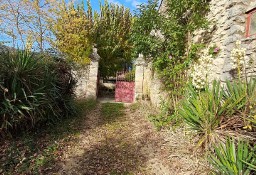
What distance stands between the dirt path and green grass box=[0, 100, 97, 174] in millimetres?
233

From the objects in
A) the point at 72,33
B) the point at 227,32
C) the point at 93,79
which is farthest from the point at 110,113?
the point at 72,33

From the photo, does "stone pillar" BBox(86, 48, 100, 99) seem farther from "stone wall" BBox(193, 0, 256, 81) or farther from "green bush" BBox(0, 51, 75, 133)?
"stone wall" BBox(193, 0, 256, 81)

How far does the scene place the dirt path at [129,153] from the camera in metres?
3.35

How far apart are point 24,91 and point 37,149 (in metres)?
1.27

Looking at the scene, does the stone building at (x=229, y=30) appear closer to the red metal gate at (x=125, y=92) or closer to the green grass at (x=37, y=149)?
the green grass at (x=37, y=149)

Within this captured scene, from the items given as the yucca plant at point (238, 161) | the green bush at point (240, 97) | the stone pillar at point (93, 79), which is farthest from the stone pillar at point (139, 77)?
the yucca plant at point (238, 161)

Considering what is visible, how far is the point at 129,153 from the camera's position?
3.98 meters

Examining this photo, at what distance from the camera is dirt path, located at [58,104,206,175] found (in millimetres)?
3350

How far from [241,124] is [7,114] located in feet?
14.4

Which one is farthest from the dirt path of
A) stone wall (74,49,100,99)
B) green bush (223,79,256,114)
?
stone wall (74,49,100,99)

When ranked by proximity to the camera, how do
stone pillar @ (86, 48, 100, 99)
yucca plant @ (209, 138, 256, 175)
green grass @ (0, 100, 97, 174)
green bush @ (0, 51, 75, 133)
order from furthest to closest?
1. stone pillar @ (86, 48, 100, 99)
2. green bush @ (0, 51, 75, 133)
3. green grass @ (0, 100, 97, 174)
4. yucca plant @ (209, 138, 256, 175)

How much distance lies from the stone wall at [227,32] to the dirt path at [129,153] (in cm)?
177

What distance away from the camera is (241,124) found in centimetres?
293

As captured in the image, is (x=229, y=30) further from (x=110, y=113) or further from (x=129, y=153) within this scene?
(x=110, y=113)
